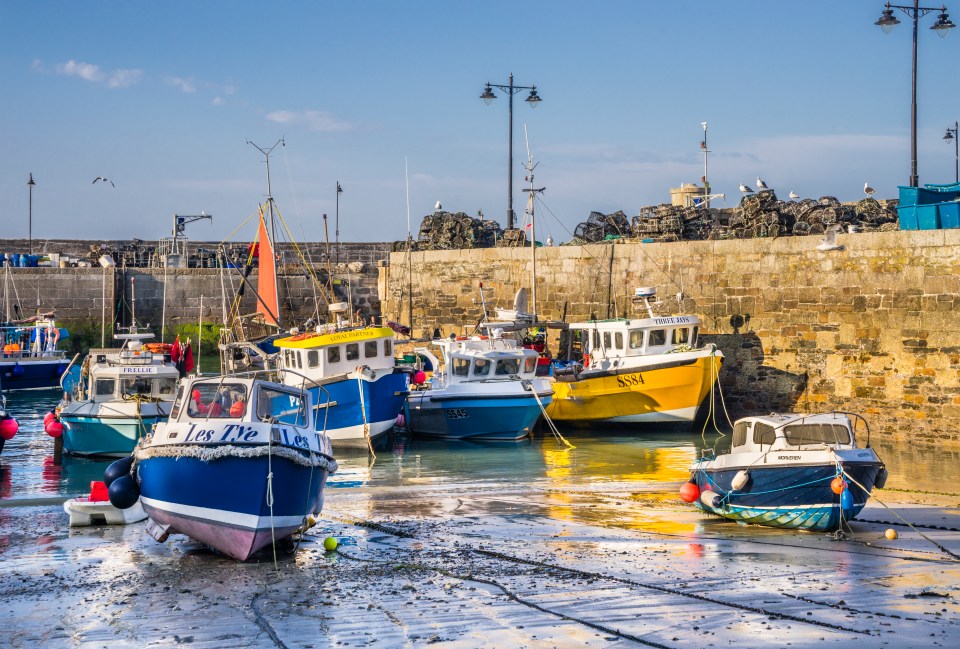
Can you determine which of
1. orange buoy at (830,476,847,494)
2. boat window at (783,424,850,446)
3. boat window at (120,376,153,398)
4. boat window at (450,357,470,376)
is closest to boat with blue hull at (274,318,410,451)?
boat window at (450,357,470,376)

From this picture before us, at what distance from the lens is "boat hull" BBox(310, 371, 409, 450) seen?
20.3 meters

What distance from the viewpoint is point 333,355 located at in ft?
69.3

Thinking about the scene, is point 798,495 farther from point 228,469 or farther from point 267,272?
point 267,272

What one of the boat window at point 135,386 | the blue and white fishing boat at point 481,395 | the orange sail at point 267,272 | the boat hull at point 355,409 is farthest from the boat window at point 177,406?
the orange sail at point 267,272

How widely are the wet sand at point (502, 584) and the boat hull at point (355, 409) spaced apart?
6.37 meters

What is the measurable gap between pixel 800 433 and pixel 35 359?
25.8 meters

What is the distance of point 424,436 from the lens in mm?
22672

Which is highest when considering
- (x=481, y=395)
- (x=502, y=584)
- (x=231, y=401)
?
(x=231, y=401)

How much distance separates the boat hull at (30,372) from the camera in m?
32.8

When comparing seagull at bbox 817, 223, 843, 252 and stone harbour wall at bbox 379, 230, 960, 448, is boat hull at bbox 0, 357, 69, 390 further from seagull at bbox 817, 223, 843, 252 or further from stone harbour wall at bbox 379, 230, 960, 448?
seagull at bbox 817, 223, 843, 252

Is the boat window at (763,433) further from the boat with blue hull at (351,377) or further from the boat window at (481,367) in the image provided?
the boat window at (481,367)

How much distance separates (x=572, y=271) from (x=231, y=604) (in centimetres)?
1781

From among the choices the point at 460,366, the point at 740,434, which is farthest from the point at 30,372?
the point at 740,434

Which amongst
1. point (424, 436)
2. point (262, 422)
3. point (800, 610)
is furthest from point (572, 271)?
point (800, 610)
